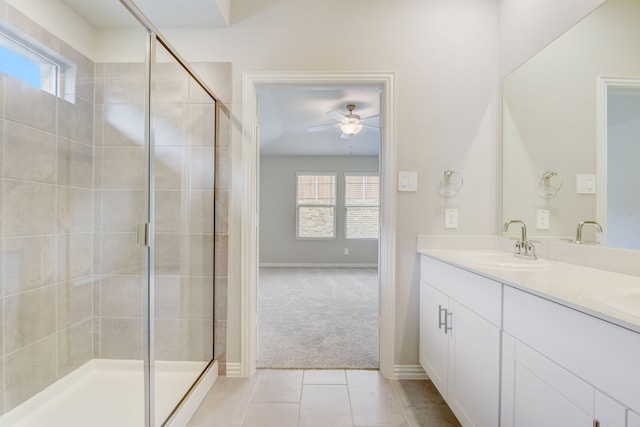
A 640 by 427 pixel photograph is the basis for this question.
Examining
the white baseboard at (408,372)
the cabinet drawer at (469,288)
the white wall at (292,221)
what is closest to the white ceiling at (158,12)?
the cabinet drawer at (469,288)

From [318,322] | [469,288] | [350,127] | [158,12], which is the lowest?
[318,322]

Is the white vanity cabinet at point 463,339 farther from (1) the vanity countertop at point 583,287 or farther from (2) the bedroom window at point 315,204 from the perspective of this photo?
(2) the bedroom window at point 315,204

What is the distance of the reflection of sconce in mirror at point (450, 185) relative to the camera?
2.05m

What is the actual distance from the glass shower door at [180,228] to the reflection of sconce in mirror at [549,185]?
6.66 feet

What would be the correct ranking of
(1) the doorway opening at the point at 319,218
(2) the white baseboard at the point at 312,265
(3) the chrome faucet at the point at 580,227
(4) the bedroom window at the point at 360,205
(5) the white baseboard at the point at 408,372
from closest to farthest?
(3) the chrome faucet at the point at 580,227, (5) the white baseboard at the point at 408,372, (1) the doorway opening at the point at 319,218, (2) the white baseboard at the point at 312,265, (4) the bedroom window at the point at 360,205

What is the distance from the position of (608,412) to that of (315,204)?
5.81 metres

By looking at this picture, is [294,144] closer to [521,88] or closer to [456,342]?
[521,88]

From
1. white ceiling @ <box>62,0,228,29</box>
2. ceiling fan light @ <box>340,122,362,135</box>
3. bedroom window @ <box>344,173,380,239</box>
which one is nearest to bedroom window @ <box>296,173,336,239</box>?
bedroom window @ <box>344,173,380,239</box>

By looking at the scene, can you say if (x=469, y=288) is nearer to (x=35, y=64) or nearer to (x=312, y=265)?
(x=35, y=64)

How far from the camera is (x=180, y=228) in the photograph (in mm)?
1829

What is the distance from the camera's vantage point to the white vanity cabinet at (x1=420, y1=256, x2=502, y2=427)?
119 centimetres

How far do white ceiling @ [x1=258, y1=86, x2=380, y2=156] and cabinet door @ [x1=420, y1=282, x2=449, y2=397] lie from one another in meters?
1.55

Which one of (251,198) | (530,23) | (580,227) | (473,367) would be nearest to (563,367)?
(473,367)

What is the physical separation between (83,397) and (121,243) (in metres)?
0.88
